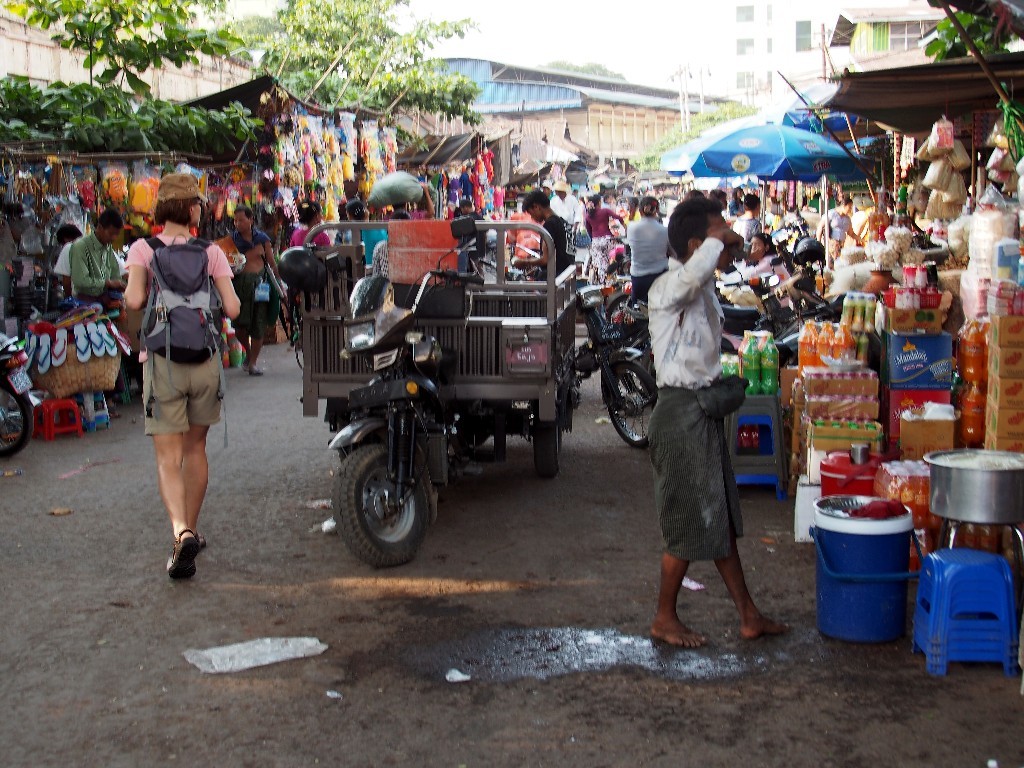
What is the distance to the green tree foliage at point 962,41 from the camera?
8.31m

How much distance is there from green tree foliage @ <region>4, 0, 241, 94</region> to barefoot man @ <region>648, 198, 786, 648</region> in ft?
35.3

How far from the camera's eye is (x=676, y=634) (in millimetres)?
4707

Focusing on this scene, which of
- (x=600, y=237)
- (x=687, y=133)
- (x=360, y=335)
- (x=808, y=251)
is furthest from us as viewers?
(x=687, y=133)

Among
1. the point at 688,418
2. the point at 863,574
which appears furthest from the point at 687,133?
the point at 863,574

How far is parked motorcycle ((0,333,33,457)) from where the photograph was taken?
8.73 meters

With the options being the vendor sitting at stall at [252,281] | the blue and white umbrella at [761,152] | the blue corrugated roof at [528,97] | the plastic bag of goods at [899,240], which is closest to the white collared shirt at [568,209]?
the blue and white umbrella at [761,152]

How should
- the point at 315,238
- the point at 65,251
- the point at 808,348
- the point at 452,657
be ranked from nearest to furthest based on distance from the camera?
Result: the point at 452,657
the point at 808,348
the point at 65,251
the point at 315,238

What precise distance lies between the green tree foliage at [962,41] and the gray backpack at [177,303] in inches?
223

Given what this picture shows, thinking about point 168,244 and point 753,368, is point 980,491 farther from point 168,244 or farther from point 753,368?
point 168,244

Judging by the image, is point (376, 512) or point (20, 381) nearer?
point (376, 512)

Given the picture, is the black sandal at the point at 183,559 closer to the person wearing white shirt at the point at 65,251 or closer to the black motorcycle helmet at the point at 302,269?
the black motorcycle helmet at the point at 302,269

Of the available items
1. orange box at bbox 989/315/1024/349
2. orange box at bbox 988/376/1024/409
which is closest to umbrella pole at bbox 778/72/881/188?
orange box at bbox 989/315/1024/349

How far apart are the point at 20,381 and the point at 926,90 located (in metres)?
7.03

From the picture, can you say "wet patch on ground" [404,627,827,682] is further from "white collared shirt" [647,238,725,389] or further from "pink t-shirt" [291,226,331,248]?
"pink t-shirt" [291,226,331,248]
